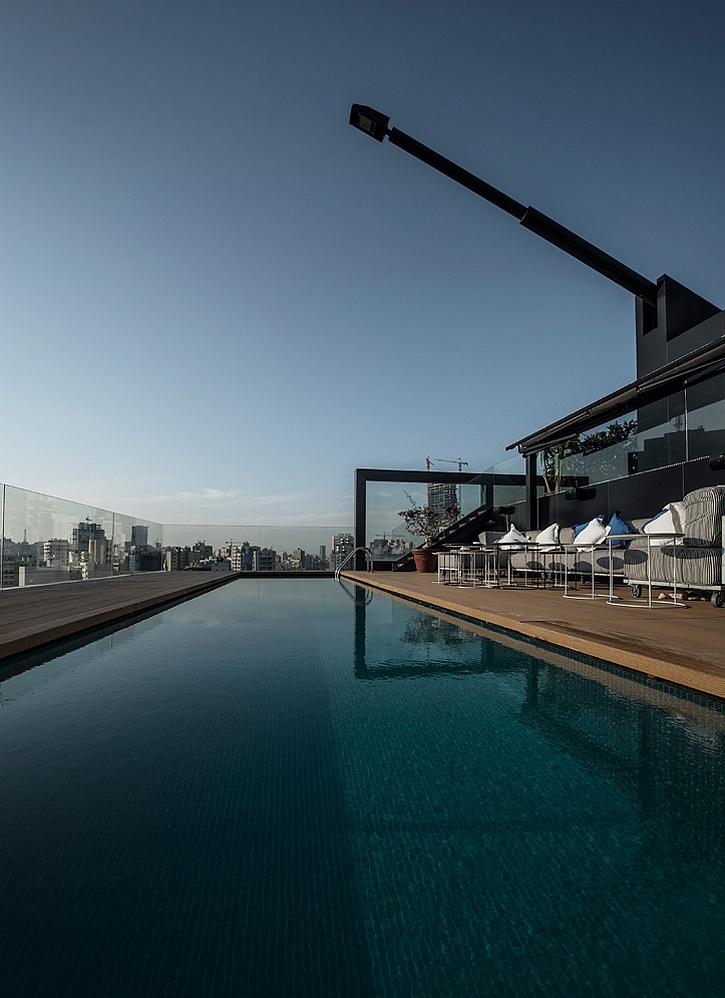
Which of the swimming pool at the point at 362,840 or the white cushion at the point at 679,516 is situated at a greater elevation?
the white cushion at the point at 679,516

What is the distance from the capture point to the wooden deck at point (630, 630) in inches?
84.8

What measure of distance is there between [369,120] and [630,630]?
5.96 m

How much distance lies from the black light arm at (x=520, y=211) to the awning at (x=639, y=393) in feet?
7.20

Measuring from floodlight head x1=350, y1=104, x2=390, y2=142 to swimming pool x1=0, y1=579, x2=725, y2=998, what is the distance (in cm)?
622

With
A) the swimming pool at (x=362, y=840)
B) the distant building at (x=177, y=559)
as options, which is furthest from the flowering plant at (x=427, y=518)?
the swimming pool at (x=362, y=840)

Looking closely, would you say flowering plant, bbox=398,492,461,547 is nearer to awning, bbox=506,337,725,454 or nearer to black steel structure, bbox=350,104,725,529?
black steel structure, bbox=350,104,725,529

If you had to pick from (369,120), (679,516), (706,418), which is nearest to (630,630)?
(679,516)

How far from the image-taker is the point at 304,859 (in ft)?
3.55

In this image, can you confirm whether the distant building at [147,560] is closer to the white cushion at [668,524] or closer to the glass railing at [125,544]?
the glass railing at [125,544]

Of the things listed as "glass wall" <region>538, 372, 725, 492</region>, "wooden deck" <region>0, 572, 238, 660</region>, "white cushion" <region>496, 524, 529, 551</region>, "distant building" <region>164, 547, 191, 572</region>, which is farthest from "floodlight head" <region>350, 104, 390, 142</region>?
"distant building" <region>164, 547, 191, 572</region>

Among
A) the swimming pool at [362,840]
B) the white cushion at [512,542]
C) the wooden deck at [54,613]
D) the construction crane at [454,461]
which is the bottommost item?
the swimming pool at [362,840]

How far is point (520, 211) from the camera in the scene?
6203mm

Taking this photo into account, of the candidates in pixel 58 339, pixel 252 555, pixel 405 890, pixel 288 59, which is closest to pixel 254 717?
pixel 405 890

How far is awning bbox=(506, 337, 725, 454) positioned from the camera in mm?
3639
